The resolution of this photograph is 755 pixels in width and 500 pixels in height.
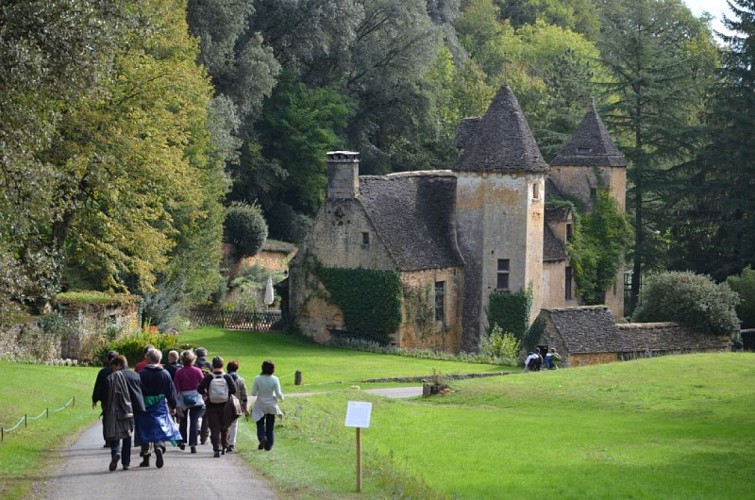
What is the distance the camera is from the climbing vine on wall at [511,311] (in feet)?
207

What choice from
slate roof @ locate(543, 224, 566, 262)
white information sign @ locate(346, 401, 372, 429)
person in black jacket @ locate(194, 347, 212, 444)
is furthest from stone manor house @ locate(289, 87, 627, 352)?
white information sign @ locate(346, 401, 372, 429)

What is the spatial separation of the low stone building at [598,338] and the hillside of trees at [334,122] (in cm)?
1406

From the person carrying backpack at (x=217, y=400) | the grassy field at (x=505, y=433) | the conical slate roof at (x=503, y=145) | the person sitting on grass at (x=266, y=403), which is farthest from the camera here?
the conical slate roof at (x=503, y=145)

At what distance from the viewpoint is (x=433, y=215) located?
213ft

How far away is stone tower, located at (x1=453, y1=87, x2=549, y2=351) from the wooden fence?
8.19 metres

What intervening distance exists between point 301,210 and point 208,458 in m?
58.7

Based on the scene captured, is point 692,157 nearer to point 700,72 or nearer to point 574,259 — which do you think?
point 700,72

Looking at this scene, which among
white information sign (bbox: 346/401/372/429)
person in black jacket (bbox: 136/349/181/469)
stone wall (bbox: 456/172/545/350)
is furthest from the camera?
stone wall (bbox: 456/172/545/350)

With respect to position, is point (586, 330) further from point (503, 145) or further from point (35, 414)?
point (35, 414)

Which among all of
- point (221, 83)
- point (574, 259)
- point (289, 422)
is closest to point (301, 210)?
point (221, 83)

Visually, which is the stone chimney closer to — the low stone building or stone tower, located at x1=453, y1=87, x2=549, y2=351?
stone tower, located at x1=453, y1=87, x2=549, y2=351

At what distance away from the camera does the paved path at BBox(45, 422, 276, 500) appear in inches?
826

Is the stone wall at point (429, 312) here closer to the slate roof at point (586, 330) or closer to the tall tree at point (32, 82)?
the slate roof at point (586, 330)

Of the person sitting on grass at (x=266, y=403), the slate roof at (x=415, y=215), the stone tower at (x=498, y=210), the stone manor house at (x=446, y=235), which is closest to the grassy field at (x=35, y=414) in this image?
the person sitting on grass at (x=266, y=403)
